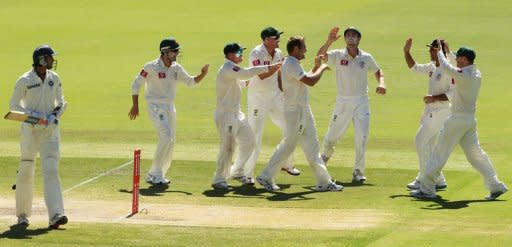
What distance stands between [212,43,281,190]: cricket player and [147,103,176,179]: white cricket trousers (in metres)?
0.85

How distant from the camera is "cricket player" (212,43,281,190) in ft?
69.3

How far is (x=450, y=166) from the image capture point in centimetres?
2334

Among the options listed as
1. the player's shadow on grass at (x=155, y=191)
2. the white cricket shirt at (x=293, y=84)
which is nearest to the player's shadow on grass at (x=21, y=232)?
the player's shadow on grass at (x=155, y=191)

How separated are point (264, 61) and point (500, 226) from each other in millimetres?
5939

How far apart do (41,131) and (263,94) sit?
5378 millimetres

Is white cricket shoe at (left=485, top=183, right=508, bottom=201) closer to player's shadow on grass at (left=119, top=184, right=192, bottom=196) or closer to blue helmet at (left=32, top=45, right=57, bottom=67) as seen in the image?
player's shadow on grass at (left=119, top=184, right=192, bottom=196)

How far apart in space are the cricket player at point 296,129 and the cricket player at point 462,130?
1.72 metres

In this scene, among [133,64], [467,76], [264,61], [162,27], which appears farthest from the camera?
[162,27]

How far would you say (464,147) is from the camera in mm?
19953

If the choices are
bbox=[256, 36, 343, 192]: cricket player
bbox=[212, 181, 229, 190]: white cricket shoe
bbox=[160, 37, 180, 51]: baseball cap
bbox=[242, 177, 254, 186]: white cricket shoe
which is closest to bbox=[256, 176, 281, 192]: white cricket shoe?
bbox=[256, 36, 343, 192]: cricket player

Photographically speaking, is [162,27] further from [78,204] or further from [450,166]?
[78,204]

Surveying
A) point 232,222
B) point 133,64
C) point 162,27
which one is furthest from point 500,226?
point 162,27

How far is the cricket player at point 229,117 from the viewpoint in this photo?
21125 millimetres

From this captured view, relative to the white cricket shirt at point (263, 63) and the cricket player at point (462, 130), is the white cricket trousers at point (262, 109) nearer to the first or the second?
the white cricket shirt at point (263, 63)
